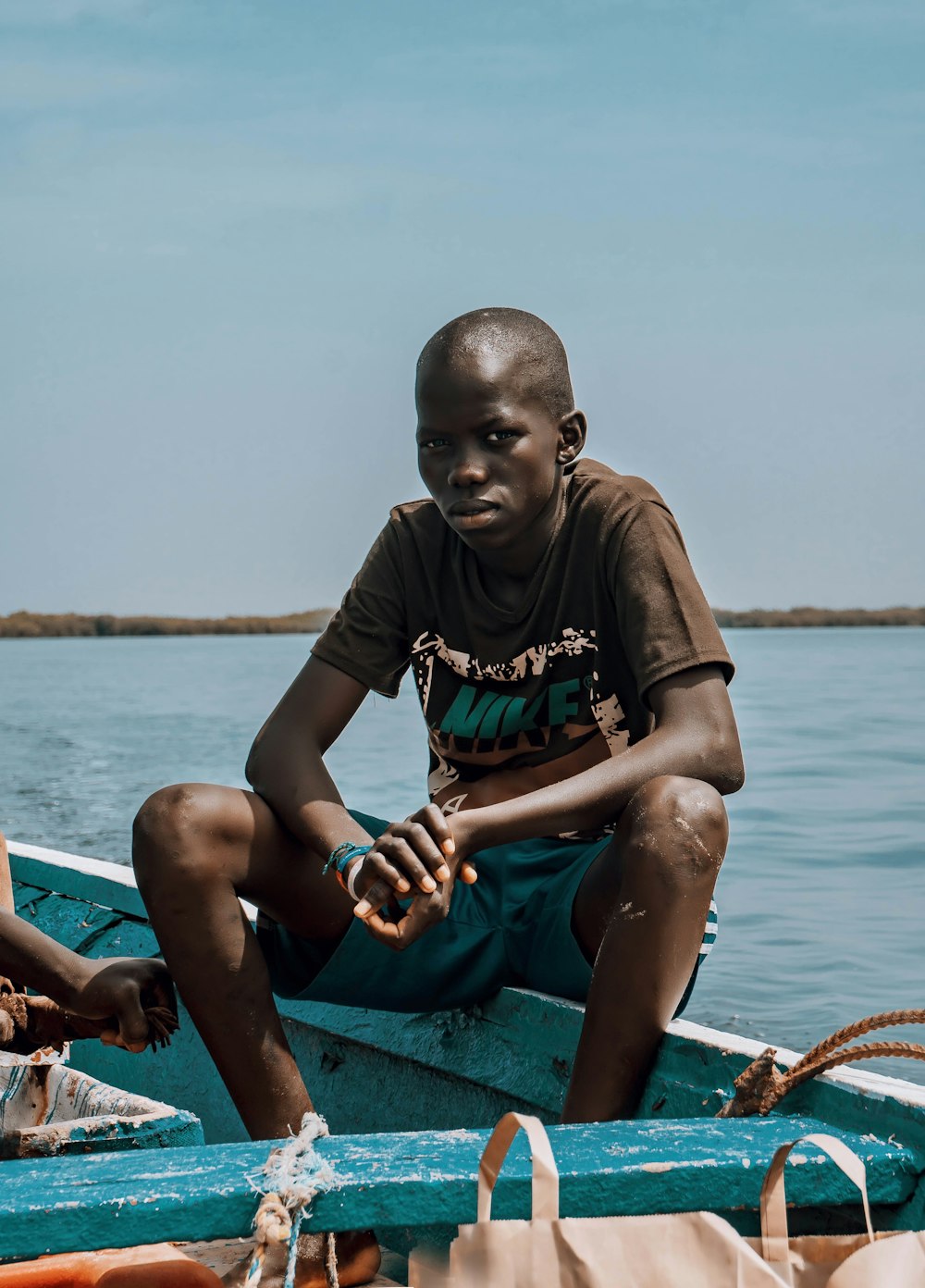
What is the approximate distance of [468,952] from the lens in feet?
6.44

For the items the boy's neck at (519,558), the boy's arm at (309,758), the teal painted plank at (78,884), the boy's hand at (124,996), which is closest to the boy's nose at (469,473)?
the boy's neck at (519,558)

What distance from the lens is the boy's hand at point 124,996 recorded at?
1.84 m

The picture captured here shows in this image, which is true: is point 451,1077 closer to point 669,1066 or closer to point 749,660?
point 669,1066

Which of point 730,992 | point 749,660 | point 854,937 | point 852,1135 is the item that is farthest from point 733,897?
point 749,660

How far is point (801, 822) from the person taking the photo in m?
10.3

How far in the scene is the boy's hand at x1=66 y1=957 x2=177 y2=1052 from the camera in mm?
1837

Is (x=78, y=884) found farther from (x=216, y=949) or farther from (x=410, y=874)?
(x=410, y=874)

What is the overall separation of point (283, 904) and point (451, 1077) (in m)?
0.43

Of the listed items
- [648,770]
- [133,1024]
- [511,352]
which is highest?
[511,352]

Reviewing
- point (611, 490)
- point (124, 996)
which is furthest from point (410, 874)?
point (611, 490)

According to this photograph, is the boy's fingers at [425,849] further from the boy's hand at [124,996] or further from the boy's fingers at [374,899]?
the boy's hand at [124,996]

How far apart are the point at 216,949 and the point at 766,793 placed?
10.1 meters

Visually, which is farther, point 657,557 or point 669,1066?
point 657,557

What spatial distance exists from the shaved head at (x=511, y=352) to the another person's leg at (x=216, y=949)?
70 cm
